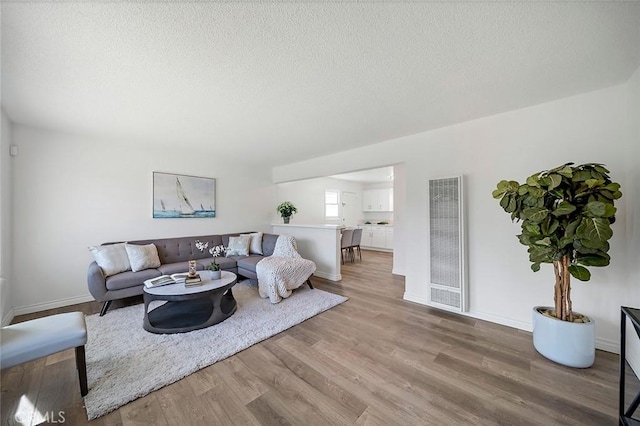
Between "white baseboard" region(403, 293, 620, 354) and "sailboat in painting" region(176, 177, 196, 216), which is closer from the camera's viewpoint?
"white baseboard" region(403, 293, 620, 354)

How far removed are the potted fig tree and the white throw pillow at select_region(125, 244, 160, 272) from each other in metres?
4.42

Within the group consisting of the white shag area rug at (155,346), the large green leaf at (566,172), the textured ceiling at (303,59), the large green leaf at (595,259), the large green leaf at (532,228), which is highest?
the textured ceiling at (303,59)

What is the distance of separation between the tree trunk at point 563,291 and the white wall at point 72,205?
4.46m

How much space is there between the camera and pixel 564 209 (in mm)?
1772

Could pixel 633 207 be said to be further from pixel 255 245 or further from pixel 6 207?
pixel 6 207

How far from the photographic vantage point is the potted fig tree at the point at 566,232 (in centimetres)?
170

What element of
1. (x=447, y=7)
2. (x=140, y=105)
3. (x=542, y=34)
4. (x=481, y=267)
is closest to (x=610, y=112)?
(x=542, y=34)

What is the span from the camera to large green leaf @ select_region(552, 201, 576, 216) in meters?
1.76

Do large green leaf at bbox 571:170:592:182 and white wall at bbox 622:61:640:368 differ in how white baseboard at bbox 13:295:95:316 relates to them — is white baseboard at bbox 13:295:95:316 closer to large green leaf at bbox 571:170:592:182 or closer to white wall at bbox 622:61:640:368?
large green leaf at bbox 571:170:592:182

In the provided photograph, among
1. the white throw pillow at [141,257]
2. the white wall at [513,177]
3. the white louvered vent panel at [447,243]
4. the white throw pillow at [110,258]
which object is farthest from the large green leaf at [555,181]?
the white throw pillow at [110,258]

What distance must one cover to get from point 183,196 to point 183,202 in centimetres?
11

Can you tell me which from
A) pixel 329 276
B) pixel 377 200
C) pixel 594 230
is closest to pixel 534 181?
pixel 594 230

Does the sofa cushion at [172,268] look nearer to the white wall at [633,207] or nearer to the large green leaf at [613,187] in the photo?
the large green leaf at [613,187]

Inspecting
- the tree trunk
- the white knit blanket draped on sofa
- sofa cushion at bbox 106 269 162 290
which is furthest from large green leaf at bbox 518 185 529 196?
sofa cushion at bbox 106 269 162 290
